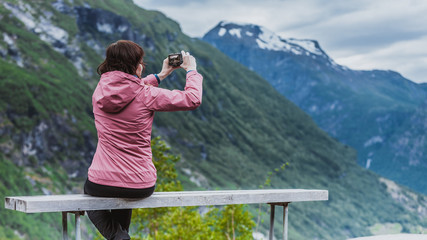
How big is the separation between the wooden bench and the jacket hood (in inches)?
29.9

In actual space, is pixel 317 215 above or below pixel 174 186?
below

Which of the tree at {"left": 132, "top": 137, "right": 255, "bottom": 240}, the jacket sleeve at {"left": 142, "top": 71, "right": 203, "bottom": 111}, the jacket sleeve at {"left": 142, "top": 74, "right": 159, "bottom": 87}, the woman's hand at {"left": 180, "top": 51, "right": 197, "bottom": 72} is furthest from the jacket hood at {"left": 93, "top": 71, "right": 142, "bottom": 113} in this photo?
the tree at {"left": 132, "top": 137, "right": 255, "bottom": 240}

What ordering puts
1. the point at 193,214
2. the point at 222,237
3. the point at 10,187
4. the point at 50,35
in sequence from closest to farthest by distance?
the point at 222,237 → the point at 193,214 → the point at 10,187 → the point at 50,35

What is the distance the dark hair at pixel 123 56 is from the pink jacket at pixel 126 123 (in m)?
0.08

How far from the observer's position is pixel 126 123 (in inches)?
170

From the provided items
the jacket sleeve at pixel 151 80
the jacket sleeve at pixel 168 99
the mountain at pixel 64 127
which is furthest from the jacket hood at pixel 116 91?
the mountain at pixel 64 127

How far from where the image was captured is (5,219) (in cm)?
9750

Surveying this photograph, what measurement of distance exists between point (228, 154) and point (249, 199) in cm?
18898

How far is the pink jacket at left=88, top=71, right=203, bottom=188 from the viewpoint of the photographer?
13.9 feet

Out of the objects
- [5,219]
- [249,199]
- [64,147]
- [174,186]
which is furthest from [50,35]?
[249,199]

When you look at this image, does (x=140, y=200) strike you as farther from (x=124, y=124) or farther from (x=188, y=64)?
(x=188, y=64)

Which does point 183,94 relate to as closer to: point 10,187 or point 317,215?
point 10,187

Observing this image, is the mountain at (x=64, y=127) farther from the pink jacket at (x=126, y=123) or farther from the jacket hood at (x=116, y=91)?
the jacket hood at (x=116, y=91)

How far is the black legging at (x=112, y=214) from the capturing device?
4.25 metres
